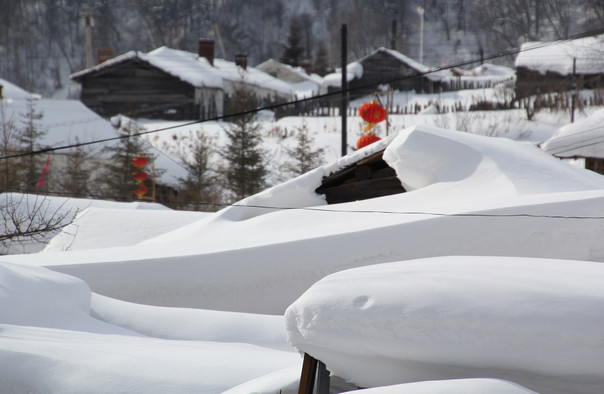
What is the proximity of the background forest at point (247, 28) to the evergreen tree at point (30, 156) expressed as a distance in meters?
49.7

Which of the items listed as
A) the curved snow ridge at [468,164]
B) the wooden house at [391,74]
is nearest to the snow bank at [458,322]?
the curved snow ridge at [468,164]

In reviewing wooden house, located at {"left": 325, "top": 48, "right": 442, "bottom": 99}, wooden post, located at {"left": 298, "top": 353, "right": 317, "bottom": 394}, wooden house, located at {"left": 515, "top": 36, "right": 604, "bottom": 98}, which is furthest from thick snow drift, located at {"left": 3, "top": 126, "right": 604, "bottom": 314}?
wooden house, located at {"left": 325, "top": 48, "right": 442, "bottom": 99}

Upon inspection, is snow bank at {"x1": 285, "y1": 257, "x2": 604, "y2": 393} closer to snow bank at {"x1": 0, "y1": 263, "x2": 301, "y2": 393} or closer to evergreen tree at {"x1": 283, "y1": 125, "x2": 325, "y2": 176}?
snow bank at {"x1": 0, "y1": 263, "x2": 301, "y2": 393}

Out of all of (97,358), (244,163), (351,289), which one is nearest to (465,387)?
(351,289)

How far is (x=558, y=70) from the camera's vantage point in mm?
35000

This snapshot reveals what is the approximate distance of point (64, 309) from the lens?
19.3 feet

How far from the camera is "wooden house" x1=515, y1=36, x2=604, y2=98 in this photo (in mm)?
34531

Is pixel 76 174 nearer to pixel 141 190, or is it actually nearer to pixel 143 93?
pixel 141 190

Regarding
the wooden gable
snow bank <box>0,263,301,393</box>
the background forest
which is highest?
the background forest

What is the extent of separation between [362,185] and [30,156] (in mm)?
16543

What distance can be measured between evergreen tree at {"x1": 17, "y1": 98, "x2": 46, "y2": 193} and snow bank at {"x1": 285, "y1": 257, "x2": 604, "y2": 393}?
20.1 metres

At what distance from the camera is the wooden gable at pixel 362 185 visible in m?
10.9


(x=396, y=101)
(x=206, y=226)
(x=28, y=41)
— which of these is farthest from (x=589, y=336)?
(x=28, y=41)

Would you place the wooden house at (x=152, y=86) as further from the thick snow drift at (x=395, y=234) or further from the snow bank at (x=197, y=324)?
the snow bank at (x=197, y=324)
